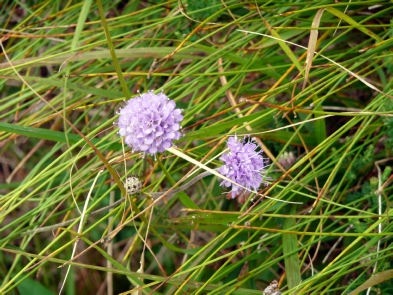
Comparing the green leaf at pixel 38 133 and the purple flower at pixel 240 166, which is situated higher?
the green leaf at pixel 38 133

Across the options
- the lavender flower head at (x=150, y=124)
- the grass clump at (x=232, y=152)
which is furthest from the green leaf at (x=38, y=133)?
the lavender flower head at (x=150, y=124)

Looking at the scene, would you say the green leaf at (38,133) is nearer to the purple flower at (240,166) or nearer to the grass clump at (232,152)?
the grass clump at (232,152)

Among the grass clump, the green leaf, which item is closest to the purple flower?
the grass clump

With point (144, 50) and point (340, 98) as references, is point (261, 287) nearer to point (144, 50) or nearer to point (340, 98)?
point (340, 98)

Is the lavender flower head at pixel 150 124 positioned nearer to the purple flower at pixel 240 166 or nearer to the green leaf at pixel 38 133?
the purple flower at pixel 240 166

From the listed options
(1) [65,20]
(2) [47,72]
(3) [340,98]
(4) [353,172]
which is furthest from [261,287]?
(2) [47,72]

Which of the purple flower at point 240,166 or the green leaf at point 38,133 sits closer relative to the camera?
the purple flower at point 240,166

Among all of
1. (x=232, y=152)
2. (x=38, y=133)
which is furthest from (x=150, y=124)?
(x=38, y=133)

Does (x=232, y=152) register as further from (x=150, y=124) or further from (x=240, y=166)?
(x=150, y=124)
